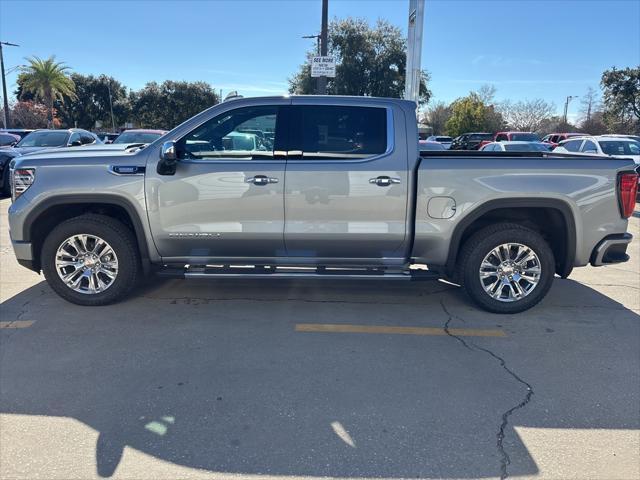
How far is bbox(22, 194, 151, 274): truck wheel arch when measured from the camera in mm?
4562

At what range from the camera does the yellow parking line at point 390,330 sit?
4.37m

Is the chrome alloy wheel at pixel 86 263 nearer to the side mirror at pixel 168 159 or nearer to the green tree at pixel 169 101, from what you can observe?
the side mirror at pixel 168 159

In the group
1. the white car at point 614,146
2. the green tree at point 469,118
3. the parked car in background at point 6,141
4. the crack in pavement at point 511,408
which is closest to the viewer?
the crack in pavement at point 511,408

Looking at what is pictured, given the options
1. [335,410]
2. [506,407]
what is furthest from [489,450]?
[335,410]

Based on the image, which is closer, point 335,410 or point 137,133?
point 335,410

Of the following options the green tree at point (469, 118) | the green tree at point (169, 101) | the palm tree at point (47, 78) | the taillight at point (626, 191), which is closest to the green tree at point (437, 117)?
the green tree at point (469, 118)

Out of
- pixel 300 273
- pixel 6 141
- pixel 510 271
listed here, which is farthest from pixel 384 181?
pixel 6 141

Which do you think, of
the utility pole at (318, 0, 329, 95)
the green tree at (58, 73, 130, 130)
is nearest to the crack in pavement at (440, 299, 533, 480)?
the utility pole at (318, 0, 329, 95)

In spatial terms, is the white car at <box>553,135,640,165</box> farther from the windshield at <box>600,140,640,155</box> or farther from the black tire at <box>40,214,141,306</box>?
the black tire at <box>40,214,141,306</box>

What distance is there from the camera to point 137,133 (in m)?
12.9

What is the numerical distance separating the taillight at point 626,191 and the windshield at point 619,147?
432 inches

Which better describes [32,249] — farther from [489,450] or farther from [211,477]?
[489,450]

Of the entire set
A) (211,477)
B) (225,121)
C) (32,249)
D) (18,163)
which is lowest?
(211,477)

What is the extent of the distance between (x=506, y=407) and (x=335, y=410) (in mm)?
1112
